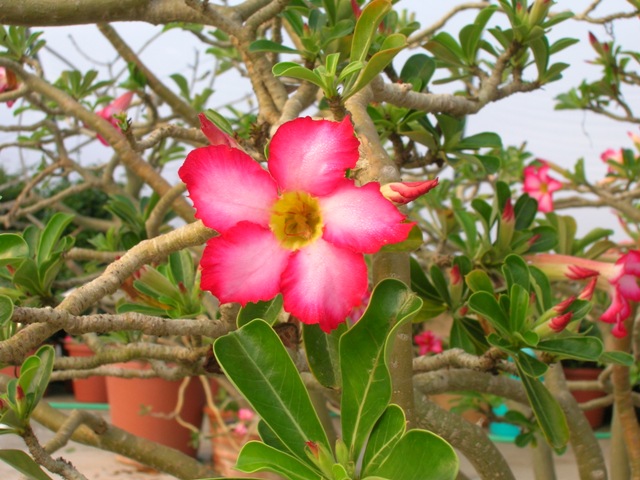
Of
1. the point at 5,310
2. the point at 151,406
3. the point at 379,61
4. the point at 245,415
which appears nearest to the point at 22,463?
the point at 5,310

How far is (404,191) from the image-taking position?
448mm

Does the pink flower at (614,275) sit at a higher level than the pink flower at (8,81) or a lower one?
lower

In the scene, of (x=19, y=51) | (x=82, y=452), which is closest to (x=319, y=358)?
(x=19, y=51)

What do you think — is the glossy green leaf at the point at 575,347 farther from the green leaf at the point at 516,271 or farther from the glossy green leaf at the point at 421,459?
the glossy green leaf at the point at 421,459

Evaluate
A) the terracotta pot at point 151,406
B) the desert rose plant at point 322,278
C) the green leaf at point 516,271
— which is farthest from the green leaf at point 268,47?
the terracotta pot at point 151,406

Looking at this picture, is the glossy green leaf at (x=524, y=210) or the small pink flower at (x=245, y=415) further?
the small pink flower at (x=245, y=415)

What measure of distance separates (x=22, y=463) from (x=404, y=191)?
1.10 feet

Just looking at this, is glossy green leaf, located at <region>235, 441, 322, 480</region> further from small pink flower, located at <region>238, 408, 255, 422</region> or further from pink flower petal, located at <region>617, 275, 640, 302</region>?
small pink flower, located at <region>238, 408, 255, 422</region>

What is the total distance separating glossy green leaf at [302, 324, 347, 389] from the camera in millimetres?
528

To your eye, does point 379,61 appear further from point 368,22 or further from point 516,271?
point 516,271

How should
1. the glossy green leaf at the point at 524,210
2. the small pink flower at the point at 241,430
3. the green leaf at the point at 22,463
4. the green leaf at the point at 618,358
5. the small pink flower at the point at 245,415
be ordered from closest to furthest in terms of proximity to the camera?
the green leaf at the point at 22,463, the green leaf at the point at 618,358, the glossy green leaf at the point at 524,210, the small pink flower at the point at 241,430, the small pink flower at the point at 245,415

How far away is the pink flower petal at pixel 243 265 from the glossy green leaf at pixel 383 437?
108mm

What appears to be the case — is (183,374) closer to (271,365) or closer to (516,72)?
(271,365)

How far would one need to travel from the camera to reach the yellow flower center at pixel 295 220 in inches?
18.8
